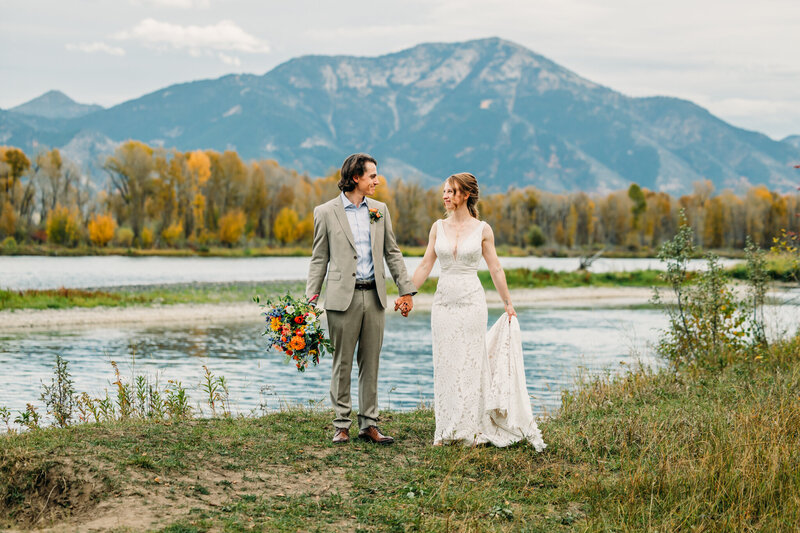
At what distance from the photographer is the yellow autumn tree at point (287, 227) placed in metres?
100

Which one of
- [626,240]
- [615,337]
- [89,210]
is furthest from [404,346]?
[626,240]

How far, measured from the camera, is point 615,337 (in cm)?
2544

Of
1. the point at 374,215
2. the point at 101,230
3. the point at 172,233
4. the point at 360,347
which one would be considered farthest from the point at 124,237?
the point at 374,215

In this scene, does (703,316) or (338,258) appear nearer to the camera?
(338,258)

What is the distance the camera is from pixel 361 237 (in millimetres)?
7363

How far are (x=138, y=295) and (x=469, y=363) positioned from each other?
29.4 metres

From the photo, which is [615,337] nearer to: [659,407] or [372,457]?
[659,407]

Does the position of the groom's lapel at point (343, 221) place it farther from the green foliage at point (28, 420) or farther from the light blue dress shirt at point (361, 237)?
the green foliage at point (28, 420)

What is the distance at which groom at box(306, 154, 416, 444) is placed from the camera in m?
7.22

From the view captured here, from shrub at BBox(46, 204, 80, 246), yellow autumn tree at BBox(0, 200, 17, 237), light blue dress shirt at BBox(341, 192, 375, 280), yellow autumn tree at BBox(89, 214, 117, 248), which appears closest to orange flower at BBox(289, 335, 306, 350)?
light blue dress shirt at BBox(341, 192, 375, 280)

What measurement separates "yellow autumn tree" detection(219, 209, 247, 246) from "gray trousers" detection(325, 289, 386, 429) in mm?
90107

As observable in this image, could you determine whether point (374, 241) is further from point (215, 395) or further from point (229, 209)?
point (229, 209)

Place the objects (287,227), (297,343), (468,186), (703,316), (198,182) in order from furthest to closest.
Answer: (287,227) → (198,182) → (703,316) → (468,186) → (297,343)

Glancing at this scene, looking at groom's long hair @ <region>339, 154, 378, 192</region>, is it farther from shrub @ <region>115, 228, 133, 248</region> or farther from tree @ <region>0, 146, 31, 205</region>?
tree @ <region>0, 146, 31, 205</region>
